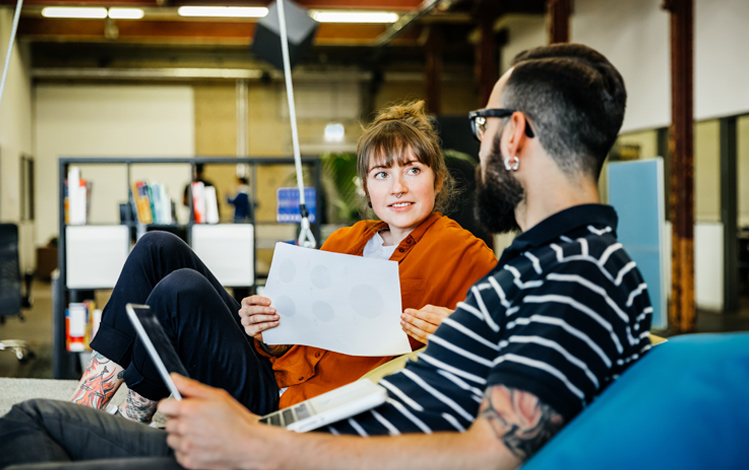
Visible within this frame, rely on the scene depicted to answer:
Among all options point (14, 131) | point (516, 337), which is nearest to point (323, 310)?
point (516, 337)

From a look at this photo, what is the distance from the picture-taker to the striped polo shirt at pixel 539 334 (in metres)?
0.90

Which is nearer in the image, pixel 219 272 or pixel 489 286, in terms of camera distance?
pixel 489 286

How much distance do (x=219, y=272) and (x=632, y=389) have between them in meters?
3.48

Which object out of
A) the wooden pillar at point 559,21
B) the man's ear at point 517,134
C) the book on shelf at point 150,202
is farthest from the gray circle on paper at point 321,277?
the wooden pillar at point 559,21

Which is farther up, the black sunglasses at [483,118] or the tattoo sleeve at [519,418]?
the black sunglasses at [483,118]

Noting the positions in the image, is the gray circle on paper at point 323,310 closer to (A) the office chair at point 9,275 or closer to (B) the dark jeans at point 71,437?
Result: (B) the dark jeans at point 71,437

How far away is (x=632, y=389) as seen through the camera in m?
0.97

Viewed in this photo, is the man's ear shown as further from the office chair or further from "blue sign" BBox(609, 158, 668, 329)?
"blue sign" BBox(609, 158, 668, 329)

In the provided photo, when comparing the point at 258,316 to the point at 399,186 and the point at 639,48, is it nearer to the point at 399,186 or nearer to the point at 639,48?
the point at 399,186

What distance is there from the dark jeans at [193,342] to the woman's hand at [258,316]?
4 cm

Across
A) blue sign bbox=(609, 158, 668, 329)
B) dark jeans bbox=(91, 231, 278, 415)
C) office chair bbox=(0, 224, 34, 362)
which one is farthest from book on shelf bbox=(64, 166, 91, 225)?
blue sign bbox=(609, 158, 668, 329)

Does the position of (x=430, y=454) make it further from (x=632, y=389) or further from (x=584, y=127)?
(x=584, y=127)

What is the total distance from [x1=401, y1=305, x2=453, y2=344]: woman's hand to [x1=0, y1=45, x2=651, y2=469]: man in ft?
1.03

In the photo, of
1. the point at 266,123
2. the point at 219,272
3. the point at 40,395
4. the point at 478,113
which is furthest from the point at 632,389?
the point at 266,123
